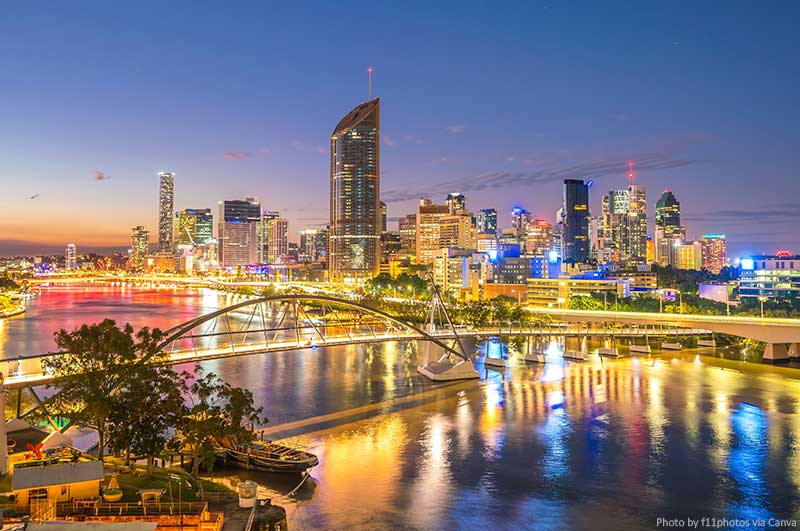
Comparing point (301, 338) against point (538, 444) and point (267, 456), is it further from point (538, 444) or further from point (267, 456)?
point (267, 456)

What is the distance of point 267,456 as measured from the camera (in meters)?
26.0

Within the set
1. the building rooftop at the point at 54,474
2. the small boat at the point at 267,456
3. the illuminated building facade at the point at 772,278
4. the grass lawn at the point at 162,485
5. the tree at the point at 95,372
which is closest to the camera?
the building rooftop at the point at 54,474

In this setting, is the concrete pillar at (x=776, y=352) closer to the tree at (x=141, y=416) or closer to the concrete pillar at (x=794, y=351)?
the concrete pillar at (x=794, y=351)

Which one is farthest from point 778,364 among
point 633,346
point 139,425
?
point 139,425

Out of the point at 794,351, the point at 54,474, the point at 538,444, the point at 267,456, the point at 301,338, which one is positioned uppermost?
the point at 54,474

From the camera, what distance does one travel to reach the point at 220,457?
2703 cm

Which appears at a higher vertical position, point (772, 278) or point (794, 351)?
point (772, 278)

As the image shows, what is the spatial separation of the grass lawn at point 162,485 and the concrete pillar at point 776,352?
5094 cm

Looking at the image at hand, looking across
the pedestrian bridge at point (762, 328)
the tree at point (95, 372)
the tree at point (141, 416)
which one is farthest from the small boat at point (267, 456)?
the pedestrian bridge at point (762, 328)

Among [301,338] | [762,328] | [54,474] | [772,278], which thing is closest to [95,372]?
[54,474]

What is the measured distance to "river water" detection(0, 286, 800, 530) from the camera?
72.8ft

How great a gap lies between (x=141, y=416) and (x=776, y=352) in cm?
5422

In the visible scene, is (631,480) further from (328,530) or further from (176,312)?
(176,312)

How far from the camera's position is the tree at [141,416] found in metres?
21.3
